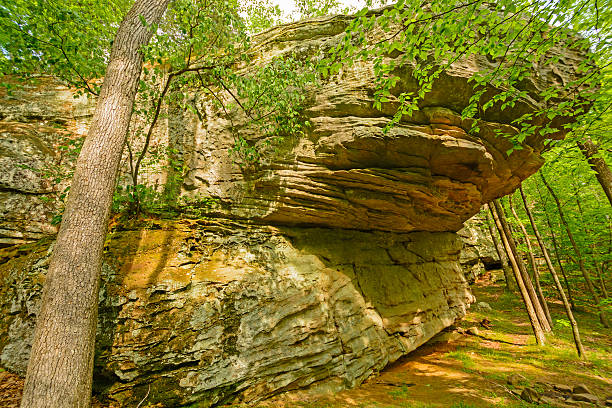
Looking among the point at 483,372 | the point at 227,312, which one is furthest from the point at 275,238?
the point at 483,372

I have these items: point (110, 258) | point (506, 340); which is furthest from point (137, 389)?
point (506, 340)

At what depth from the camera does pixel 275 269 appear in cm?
666

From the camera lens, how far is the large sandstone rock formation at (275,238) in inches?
194

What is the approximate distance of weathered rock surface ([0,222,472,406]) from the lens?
4684mm

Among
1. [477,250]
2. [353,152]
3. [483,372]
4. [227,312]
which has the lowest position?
[483,372]

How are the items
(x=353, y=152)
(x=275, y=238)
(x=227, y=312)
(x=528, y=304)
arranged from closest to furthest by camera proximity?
(x=227, y=312) → (x=353, y=152) → (x=275, y=238) → (x=528, y=304)

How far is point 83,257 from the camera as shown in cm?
351

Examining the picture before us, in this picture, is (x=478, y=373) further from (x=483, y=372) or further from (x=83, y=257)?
(x=83, y=257)

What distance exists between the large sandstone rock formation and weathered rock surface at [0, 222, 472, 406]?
0.03 m

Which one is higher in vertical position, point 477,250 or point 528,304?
point 477,250

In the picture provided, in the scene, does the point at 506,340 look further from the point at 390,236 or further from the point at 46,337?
the point at 46,337

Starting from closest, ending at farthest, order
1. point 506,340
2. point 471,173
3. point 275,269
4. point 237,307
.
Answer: point 237,307, point 275,269, point 471,173, point 506,340

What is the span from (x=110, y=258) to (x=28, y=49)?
4872 millimetres

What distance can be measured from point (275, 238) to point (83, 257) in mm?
4463
